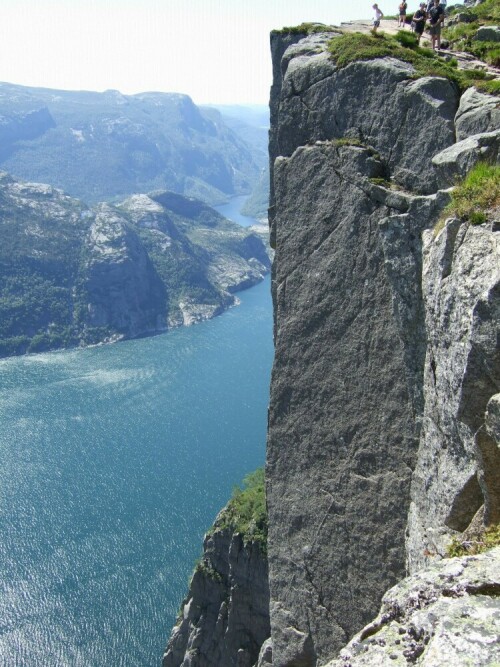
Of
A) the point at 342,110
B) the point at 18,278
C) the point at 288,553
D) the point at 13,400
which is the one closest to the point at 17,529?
the point at 13,400

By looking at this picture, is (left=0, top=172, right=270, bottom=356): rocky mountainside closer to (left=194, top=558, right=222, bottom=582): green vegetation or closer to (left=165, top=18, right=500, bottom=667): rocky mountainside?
(left=194, top=558, right=222, bottom=582): green vegetation

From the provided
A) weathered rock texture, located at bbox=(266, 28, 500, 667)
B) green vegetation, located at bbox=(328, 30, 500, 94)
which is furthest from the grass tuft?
weathered rock texture, located at bbox=(266, 28, 500, 667)

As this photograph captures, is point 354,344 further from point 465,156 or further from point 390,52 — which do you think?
point 390,52

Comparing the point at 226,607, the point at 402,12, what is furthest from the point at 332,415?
the point at 226,607

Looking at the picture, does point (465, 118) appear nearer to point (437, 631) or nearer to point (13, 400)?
point (437, 631)

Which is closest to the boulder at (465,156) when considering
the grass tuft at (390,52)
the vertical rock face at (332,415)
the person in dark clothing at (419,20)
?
the vertical rock face at (332,415)

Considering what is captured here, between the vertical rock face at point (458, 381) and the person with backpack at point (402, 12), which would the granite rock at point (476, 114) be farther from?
the person with backpack at point (402, 12)
